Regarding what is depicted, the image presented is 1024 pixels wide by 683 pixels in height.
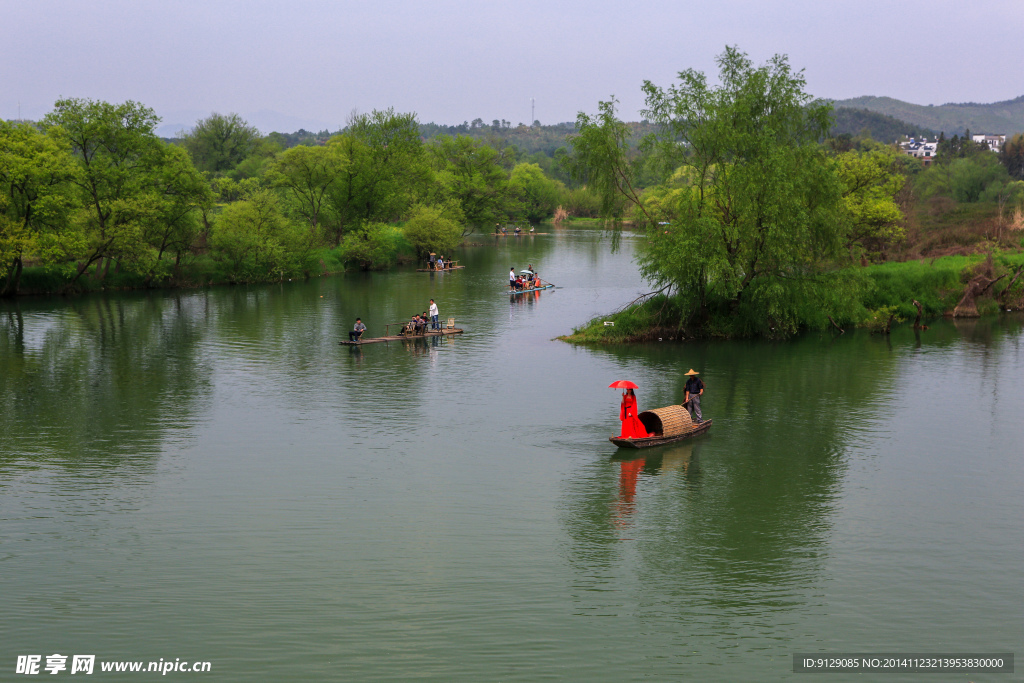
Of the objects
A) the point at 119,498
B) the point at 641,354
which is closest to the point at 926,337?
the point at 641,354

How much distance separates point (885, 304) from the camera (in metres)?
62.8

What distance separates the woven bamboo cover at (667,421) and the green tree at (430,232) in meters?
77.7

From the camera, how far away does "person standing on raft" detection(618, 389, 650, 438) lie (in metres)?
31.1

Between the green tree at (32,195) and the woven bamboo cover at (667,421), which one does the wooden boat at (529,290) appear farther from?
the woven bamboo cover at (667,421)

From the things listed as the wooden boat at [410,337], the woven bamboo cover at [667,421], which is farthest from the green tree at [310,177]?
the woven bamboo cover at [667,421]

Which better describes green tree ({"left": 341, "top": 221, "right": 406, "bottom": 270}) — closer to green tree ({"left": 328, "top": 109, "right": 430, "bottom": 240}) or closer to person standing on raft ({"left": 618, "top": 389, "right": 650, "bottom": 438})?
green tree ({"left": 328, "top": 109, "right": 430, "bottom": 240})

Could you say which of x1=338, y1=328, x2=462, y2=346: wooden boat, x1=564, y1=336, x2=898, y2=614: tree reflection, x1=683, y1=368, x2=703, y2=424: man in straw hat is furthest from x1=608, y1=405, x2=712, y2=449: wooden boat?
x1=338, y1=328, x2=462, y2=346: wooden boat

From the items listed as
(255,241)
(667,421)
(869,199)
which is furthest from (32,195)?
(869,199)

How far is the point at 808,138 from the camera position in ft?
175

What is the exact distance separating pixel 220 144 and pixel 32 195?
105 metres

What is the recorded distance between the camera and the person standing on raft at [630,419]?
31125mm

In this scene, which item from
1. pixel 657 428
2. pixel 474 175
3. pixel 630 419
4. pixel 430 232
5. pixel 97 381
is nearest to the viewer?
pixel 630 419

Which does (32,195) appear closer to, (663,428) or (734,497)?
(663,428)

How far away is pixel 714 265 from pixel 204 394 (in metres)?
29.4
